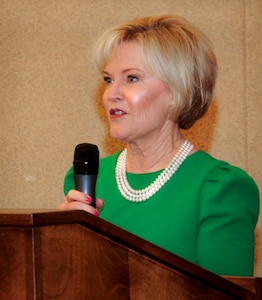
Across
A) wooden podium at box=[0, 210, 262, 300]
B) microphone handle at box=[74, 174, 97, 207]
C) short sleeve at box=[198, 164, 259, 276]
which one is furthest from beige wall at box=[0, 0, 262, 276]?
wooden podium at box=[0, 210, 262, 300]

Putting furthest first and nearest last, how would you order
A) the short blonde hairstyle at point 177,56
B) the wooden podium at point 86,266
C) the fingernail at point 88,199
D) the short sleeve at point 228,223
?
the short blonde hairstyle at point 177,56, the short sleeve at point 228,223, the fingernail at point 88,199, the wooden podium at point 86,266

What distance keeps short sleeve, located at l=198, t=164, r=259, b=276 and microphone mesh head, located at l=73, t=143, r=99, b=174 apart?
1.18ft

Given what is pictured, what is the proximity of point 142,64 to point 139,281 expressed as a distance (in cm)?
102

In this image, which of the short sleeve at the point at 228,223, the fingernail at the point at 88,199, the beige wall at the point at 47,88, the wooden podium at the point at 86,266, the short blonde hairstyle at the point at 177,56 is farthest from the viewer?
the beige wall at the point at 47,88

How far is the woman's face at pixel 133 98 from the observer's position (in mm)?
1967

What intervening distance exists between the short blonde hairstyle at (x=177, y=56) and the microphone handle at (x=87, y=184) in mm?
535

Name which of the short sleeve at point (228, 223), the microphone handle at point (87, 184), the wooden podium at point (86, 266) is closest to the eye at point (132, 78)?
the short sleeve at point (228, 223)

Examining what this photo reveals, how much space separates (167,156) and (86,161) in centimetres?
52

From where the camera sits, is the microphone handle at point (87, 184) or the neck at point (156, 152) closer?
the microphone handle at point (87, 184)

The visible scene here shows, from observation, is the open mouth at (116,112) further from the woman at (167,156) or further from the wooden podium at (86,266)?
the wooden podium at (86,266)

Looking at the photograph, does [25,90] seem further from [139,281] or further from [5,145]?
[139,281]

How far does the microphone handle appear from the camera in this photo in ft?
5.01

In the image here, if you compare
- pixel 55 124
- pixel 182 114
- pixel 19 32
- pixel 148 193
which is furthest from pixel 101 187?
pixel 19 32

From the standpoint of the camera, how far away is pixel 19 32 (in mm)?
3045
